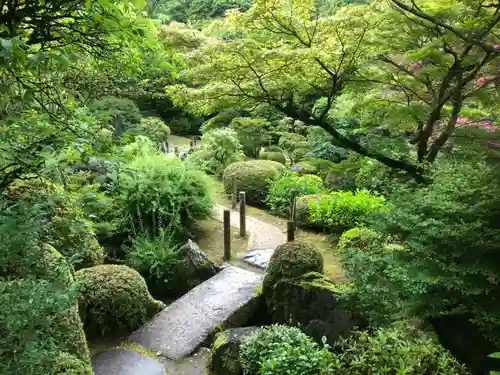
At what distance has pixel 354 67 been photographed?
15.8ft

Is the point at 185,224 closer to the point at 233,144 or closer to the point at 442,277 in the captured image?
the point at 233,144

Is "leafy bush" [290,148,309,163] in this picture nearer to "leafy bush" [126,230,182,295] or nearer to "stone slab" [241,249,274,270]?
"stone slab" [241,249,274,270]

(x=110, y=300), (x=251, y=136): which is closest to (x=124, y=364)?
(x=110, y=300)

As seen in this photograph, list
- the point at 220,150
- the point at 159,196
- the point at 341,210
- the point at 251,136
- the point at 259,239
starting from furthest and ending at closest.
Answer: the point at 251,136
the point at 220,150
the point at 259,239
the point at 341,210
the point at 159,196

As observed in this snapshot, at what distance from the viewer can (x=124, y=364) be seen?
16.3 feet

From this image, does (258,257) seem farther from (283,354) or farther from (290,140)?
(290,140)

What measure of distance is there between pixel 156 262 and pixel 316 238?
338cm

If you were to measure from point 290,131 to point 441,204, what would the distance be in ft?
48.4

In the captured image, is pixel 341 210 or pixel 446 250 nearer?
pixel 446 250

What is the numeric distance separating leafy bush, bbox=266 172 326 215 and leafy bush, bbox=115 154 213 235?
228cm

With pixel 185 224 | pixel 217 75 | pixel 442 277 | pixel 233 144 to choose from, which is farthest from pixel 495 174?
pixel 233 144

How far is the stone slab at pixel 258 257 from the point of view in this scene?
7.61 meters

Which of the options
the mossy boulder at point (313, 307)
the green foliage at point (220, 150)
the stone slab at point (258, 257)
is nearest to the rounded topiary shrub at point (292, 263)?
the mossy boulder at point (313, 307)

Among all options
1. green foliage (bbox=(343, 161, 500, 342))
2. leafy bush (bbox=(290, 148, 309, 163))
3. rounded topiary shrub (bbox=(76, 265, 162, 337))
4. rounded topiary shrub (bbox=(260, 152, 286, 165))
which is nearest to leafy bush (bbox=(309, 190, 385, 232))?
rounded topiary shrub (bbox=(76, 265, 162, 337))
